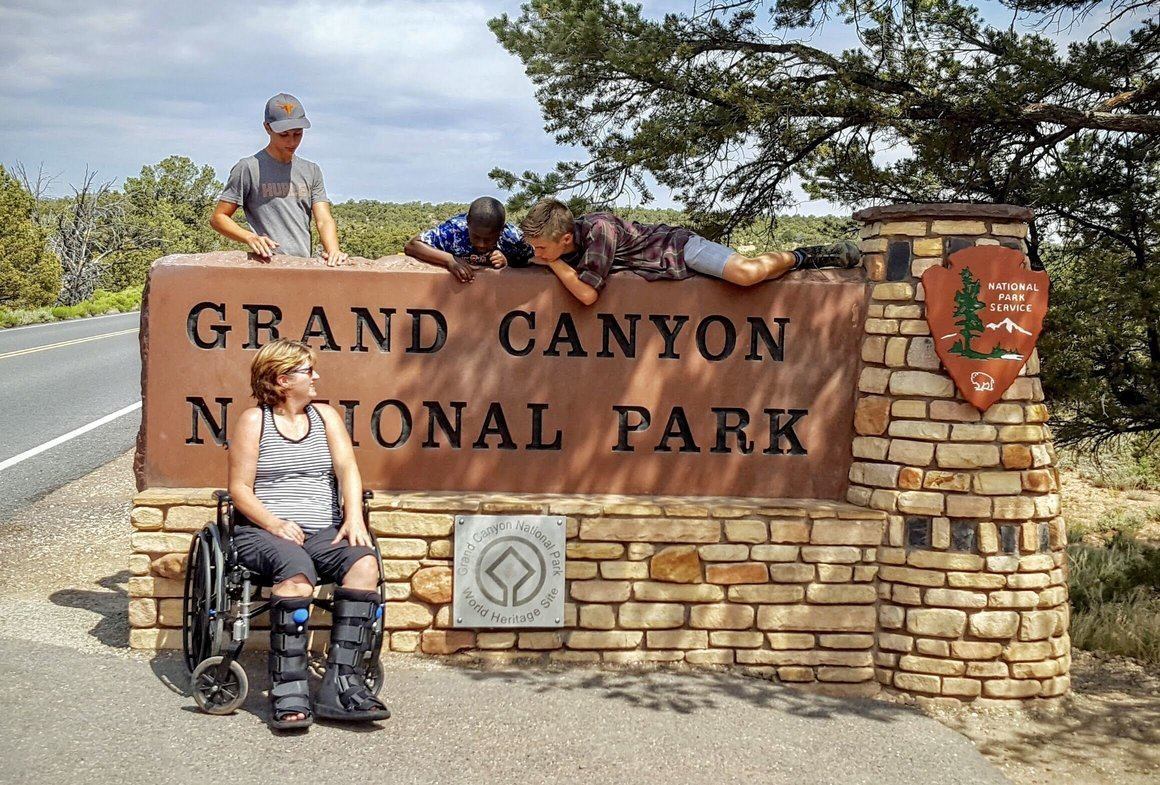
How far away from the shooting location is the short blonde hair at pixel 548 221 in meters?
5.26

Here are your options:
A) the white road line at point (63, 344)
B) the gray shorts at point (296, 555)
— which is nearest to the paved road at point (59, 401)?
the white road line at point (63, 344)

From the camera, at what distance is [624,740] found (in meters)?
4.48

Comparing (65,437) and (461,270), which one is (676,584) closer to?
(461,270)

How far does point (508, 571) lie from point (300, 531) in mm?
1139

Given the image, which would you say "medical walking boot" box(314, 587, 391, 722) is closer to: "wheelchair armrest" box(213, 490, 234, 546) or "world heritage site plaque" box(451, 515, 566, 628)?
"wheelchair armrest" box(213, 490, 234, 546)

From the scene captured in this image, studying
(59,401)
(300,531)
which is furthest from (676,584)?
(59,401)

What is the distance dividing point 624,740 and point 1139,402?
5.13 meters

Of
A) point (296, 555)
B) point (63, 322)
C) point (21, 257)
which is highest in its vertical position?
point (21, 257)

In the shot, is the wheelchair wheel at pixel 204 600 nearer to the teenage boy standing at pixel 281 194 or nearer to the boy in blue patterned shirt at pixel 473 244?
the teenage boy standing at pixel 281 194

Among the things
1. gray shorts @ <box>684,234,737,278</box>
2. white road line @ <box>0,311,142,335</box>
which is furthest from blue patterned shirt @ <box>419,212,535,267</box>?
white road line @ <box>0,311,142,335</box>

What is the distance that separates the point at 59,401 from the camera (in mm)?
13867

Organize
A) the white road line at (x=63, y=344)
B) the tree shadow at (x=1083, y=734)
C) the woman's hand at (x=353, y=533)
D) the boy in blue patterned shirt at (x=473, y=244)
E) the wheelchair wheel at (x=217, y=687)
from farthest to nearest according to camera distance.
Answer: the white road line at (x=63, y=344) < the boy in blue patterned shirt at (x=473, y=244) < the tree shadow at (x=1083, y=734) < the woman's hand at (x=353, y=533) < the wheelchair wheel at (x=217, y=687)

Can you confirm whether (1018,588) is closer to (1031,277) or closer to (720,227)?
(1031,277)

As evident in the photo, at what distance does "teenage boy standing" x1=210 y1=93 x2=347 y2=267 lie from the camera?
5484 mm
